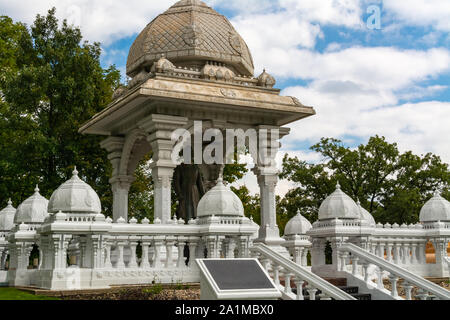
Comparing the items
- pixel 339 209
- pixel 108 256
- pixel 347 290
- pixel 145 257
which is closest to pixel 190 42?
pixel 339 209

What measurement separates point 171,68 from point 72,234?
739 centimetres

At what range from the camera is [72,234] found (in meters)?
12.0

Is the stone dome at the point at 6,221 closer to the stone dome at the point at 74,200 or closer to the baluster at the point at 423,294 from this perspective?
the stone dome at the point at 74,200

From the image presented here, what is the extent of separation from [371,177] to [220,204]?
25.7 meters

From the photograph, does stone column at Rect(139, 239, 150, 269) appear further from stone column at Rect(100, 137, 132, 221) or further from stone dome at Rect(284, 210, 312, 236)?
stone dome at Rect(284, 210, 312, 236)

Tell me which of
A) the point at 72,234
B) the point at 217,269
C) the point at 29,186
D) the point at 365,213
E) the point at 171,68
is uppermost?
the point at 171,68

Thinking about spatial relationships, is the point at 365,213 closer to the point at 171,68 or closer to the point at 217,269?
the point at 171,68

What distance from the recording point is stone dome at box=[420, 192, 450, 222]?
16875 millimetres

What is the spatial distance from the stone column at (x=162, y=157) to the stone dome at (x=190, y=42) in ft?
11.0

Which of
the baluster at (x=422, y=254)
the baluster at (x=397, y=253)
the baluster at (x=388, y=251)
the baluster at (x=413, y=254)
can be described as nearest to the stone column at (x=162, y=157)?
the baluster at (x=388, y=251)

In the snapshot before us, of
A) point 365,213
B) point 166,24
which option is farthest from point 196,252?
point 166,24

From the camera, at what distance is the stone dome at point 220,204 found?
1349 cm

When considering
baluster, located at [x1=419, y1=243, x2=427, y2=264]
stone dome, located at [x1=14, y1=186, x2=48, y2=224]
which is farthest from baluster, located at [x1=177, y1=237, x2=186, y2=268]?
baluster, located at [x1=419, y1=243, x2=427, y2=264]

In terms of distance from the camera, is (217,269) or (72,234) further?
(72,234)
